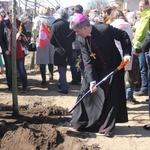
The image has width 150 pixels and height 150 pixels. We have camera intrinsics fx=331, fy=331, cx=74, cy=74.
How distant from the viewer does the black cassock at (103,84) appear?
5012 millimetres

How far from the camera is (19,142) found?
4578 mm

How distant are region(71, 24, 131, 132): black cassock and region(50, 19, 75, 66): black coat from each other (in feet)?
8.38

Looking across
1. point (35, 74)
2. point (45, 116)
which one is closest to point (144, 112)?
point (45, 116)

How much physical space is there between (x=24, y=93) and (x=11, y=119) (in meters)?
2.13

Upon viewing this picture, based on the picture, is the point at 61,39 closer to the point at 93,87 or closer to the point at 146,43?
the point at 146,43

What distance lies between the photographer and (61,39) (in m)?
7.70

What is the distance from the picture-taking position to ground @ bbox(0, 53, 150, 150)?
461cm

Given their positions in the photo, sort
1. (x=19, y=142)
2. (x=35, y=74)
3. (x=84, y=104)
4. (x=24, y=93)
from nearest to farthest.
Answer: (x=19, y=142)
(x=84, y=104)
(x=24, y=93)
(x=35, y=74)

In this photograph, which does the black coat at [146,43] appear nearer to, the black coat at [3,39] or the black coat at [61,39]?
the black coat at [61,39]

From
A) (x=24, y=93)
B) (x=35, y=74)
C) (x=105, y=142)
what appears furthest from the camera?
(x=35, y=74)

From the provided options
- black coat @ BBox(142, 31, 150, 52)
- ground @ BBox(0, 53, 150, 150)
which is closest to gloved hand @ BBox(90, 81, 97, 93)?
ground @ BBox(0, 53, 150, 150)

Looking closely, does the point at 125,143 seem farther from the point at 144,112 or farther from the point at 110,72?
the point at 144,112

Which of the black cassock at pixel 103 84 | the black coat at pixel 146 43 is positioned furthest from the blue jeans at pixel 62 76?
the black coat at pixel 146 43

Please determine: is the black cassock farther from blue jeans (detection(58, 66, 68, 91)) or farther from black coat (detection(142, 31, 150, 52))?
blue jeans (detection(58, 66, 68, 91))
